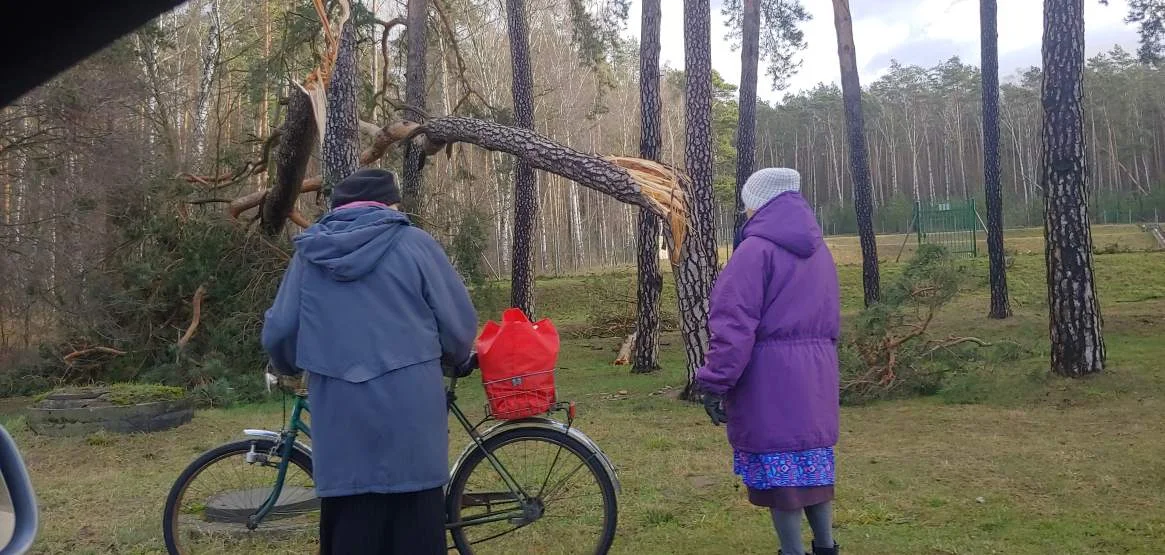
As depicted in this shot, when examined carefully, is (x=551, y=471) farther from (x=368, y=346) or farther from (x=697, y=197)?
(x=697, y=197)

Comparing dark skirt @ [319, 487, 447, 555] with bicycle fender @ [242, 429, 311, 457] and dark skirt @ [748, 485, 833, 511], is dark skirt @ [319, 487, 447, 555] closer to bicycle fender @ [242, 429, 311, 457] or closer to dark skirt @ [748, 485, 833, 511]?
bicycle fender @ [242, 429, 311, 457]

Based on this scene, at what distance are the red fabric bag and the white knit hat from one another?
999 mm

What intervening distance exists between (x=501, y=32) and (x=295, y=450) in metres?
32.8

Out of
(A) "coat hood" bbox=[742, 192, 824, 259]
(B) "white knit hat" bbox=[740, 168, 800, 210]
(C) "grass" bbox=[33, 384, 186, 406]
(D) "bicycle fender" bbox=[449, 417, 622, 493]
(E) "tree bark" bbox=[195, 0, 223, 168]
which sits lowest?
(C) "grass" bbox=[33, 384, 186, 406]

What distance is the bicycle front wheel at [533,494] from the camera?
453cm

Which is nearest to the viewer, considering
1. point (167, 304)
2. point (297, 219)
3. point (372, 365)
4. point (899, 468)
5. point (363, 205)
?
point (372, 365)

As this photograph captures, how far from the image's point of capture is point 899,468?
22.0 ft

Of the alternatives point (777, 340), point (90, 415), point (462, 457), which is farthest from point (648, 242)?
point (777, 340)

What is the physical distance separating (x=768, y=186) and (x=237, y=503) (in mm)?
2978

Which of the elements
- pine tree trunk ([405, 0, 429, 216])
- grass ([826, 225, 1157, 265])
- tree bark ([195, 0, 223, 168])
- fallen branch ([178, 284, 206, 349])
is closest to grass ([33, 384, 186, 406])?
fallen branch ([178, 284, 206, 349])

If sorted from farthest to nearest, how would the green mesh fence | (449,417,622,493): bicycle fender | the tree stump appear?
the green mesh fence
the tree stump
(449,417,622,493): bicycle fender

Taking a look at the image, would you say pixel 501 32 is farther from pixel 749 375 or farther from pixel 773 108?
pixel 773 108

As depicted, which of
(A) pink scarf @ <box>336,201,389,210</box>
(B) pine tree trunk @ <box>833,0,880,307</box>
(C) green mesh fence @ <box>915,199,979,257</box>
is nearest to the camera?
(A) pink scarf @ <box>336,201,389,210</box>

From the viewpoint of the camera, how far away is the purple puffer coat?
383 cm
